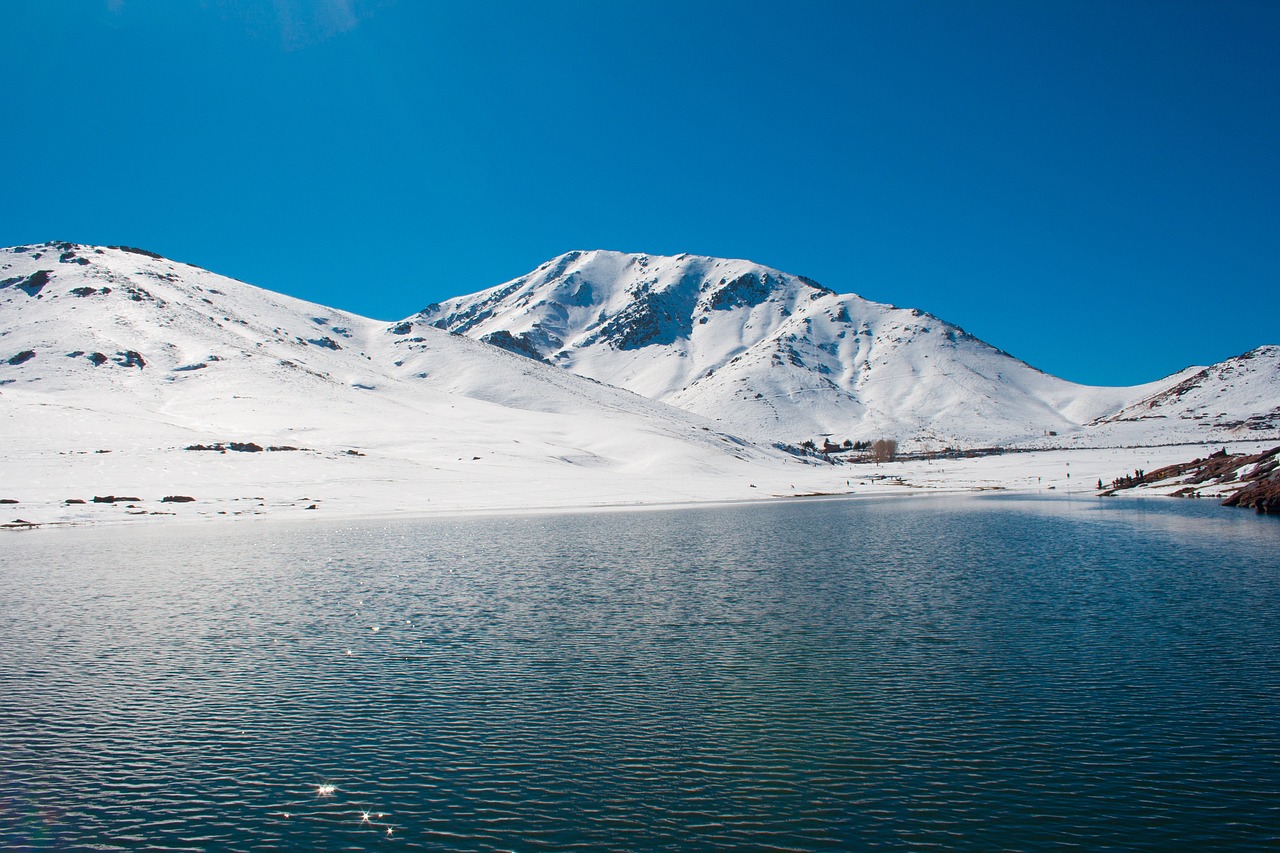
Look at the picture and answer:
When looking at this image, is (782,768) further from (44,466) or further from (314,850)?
(44,466)

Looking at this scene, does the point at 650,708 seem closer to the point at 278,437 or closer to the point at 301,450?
the point at 301,450

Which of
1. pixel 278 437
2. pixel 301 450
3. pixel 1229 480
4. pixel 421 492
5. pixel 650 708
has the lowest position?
pixel 650 708

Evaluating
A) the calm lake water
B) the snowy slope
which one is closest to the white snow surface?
the snowy slope

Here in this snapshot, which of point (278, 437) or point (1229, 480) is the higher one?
point (278, 437)

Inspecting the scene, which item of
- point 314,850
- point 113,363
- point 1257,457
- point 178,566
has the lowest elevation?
point 314,850

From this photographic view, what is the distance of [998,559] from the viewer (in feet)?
147

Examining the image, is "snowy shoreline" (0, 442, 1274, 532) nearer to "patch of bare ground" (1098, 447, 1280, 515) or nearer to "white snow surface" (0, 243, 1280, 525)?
"white snow surface" (0, 243, 1280, 525)

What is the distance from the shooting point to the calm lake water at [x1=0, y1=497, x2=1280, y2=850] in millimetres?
14102

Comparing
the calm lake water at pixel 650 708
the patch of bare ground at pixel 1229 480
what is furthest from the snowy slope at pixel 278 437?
the calm lake water at pixel 650 708

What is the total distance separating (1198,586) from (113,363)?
190 m

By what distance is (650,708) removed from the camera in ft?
65.6

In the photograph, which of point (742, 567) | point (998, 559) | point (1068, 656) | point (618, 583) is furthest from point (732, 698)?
point (998, 559)

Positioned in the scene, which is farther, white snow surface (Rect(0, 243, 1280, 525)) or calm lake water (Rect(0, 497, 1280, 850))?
white snow surface (Rect(0, 243, 1280, 525))

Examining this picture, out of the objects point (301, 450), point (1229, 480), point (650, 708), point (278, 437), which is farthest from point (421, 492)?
point (1229, 480)
